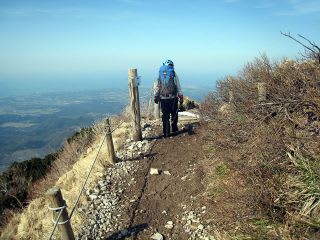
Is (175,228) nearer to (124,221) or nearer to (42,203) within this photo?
(124,221)

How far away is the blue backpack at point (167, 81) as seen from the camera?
9164mm

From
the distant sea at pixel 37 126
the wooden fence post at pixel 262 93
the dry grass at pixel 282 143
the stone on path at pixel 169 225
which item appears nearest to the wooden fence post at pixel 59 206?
the stone on path at pixel 169 225

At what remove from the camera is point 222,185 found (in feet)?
19.7

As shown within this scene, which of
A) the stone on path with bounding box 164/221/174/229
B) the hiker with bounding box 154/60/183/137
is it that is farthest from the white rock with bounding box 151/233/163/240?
the hiker with bounding box 154/60/183/137

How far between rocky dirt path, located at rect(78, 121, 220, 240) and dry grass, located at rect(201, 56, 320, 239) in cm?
96

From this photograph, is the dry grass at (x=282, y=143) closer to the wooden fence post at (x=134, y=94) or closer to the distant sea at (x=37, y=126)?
the wooden fence post at (x=134, y=94)

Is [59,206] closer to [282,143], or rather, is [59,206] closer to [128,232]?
[128,232]

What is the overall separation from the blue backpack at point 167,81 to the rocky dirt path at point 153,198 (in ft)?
5.04

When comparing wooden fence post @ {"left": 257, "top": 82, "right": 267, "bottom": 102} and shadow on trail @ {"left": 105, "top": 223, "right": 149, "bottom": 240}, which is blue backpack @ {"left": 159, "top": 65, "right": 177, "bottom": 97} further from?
shadow on trail @ {"left": 105, "top": 223, "right": 149, "bottom": 240}

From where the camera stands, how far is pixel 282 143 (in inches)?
213

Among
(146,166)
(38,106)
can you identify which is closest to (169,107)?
(146,166)

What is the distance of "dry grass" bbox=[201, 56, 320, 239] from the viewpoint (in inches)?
178

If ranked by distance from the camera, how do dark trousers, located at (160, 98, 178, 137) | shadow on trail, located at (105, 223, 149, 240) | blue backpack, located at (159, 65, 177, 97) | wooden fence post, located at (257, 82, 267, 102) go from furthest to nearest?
dark trousers, located at (160, 98, 178, 137) < blue backpack, located at (159, 65, 177, 97) < wooden fence post, located at (257, 82, 267, 102) < shadow on trail, located at (105, 223, 149, 240)

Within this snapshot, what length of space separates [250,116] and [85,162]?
459 cm
